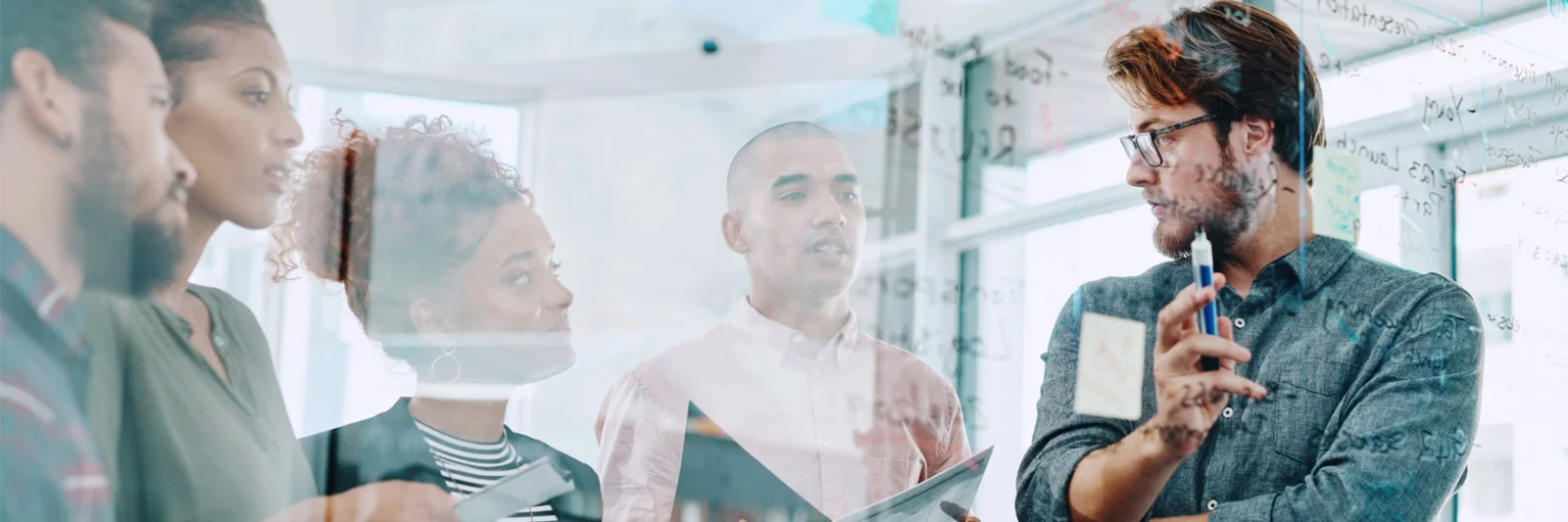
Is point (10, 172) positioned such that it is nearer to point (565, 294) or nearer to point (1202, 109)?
point (565, 294)

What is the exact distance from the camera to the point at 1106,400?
1.32 meters

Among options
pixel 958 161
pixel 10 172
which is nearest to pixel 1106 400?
pixel 958 161

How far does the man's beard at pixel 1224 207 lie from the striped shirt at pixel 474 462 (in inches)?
30.9

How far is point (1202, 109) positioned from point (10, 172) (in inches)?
44.7

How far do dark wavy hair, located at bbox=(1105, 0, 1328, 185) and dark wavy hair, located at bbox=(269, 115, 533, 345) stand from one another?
0.73 meters

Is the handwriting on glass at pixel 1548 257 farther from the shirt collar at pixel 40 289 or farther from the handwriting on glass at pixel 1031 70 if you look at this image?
the shirt collar at pixel 40 289

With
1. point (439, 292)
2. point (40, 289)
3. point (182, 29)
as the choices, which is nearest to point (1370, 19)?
point (439, 292)

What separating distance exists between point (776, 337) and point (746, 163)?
176 mm

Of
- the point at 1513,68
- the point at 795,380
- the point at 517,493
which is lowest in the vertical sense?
the point at 517,493

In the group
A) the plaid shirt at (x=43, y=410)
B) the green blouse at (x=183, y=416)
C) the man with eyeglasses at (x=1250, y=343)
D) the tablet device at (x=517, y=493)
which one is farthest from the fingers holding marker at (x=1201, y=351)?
the plaid shirt at (x=43, y=410)

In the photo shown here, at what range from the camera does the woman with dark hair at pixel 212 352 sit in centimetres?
92

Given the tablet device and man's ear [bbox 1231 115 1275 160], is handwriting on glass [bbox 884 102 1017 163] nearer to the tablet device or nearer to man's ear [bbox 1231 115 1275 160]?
man's ear [bbox 1231 115 1275 160]

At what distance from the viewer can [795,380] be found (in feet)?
4.06

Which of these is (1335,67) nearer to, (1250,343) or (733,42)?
(1250,343)
